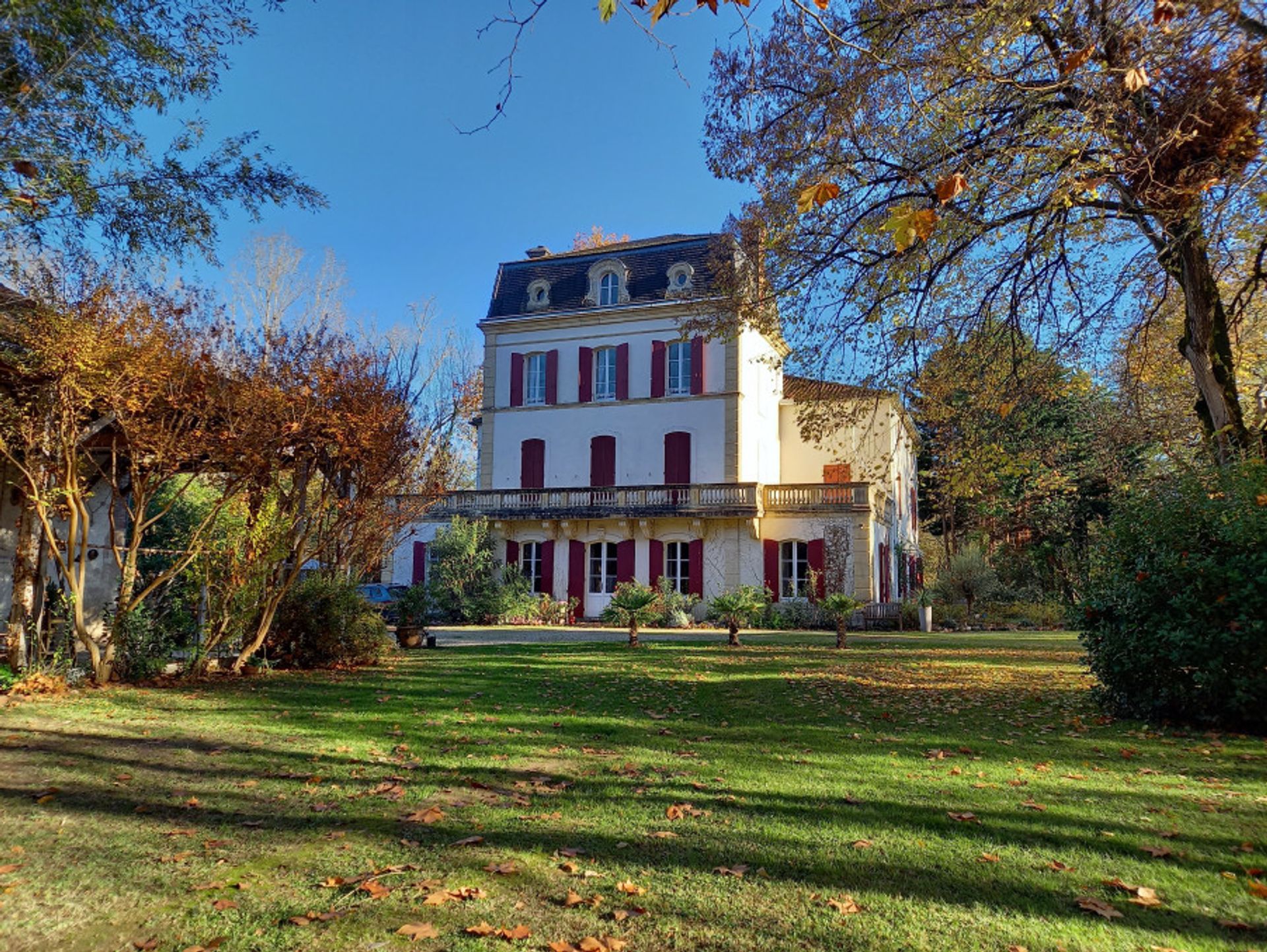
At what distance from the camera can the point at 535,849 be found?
3350 millimetres

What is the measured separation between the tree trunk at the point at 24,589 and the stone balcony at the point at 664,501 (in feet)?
52.6

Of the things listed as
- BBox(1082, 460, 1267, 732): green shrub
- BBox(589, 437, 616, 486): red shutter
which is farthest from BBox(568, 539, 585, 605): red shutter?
BBox(1082, 460, 1267, 732): green shrub

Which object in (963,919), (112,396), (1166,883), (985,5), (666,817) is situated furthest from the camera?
(112,396)

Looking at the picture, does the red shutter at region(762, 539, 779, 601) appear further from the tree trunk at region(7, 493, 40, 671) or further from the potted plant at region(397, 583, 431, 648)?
the tree trunk at region(7, 493, 40, 671)

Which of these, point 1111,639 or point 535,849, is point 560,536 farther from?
point 535,849

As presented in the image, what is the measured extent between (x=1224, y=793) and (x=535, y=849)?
12.5 feet

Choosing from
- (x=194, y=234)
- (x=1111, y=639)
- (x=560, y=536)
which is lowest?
(x=1111, y=639)

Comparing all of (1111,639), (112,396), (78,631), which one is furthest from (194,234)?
(1111,639)

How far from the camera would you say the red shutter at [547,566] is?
2590cm

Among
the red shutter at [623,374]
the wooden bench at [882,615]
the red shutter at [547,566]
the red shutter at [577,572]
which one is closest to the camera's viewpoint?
the wooden bench at [882,615]

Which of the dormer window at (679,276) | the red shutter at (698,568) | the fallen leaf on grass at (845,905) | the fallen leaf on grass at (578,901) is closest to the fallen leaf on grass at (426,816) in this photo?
the fallen leaf on grass at (578,901)

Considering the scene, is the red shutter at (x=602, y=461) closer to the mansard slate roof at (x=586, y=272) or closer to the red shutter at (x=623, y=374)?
the red shutter at (x=623, y=374)

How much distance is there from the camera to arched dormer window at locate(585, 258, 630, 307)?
27469 millimetres

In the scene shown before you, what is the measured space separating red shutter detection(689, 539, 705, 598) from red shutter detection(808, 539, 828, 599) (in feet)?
10.8
